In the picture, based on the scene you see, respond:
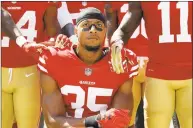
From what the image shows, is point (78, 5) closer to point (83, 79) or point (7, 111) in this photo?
point (83, 79)

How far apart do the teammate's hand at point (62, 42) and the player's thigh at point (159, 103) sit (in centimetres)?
47

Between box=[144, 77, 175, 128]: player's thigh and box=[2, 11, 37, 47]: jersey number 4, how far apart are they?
0.69 m

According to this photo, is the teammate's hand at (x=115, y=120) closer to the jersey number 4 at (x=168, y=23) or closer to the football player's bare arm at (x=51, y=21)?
the jersey number 4 at (x=168, y=23)

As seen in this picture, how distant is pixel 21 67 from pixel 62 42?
0.35 metres

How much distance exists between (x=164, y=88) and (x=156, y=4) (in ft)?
1.44

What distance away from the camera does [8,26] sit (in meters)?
3.10

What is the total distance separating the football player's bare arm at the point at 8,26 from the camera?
120 inches

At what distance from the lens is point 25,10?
3.14 m

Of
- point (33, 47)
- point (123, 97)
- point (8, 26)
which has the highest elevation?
point (8, 26)

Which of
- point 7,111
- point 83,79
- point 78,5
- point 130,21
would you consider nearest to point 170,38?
point 130,21

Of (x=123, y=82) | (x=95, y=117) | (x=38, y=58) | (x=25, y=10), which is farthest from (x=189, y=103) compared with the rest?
(x=25, y=10)

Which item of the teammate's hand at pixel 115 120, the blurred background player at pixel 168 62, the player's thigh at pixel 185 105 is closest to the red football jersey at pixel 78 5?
the blurred background player at pixel 168 62

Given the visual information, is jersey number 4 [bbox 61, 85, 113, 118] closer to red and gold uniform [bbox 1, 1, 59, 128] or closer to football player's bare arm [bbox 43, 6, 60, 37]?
red and gold uniform [bbox 1, 1, 59, 128]

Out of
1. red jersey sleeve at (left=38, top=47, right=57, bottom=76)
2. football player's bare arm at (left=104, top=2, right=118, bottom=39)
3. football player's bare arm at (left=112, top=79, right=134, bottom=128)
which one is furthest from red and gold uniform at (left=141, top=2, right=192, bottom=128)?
Result: red jersey sleeve at (left=38, top=47, right=57, bottom=76)
